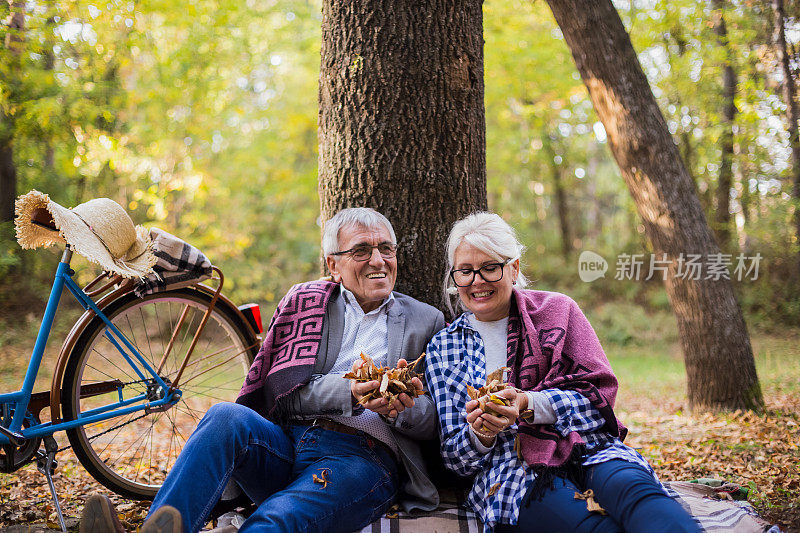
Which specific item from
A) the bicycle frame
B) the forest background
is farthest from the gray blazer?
the forest background

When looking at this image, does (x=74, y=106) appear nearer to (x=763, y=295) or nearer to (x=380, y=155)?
(x=380, y=155)

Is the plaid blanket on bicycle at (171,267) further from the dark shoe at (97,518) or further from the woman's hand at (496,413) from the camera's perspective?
the woman's hand at (496,413)

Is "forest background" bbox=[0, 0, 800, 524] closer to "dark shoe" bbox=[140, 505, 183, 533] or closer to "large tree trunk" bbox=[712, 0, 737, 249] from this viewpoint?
"large tree trunk" bbox=[712, 0, 737, 249]

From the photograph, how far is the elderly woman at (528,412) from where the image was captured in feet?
6.68

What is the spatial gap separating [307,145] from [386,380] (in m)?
11.4

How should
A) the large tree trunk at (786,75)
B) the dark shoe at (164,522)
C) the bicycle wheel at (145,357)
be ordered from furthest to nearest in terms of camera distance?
1. the large tree trunk at (786,75)
2. the bicycle wheel at (145,357)
3. the dark shoe at (164,522)

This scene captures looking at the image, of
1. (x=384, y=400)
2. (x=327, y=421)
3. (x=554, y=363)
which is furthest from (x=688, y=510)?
(x=327, y=421)

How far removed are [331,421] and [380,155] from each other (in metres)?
1.33

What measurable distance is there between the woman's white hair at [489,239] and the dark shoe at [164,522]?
1397 millimetres

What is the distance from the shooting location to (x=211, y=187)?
9242 mm

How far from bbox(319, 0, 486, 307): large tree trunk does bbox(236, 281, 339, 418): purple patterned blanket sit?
0.54m

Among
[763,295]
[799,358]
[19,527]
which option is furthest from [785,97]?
[19,527]

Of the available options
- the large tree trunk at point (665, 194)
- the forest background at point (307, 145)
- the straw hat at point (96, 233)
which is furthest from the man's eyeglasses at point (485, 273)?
the large tree trunk at point (665, 194)

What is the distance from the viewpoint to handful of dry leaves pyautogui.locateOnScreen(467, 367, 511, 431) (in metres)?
2.09
